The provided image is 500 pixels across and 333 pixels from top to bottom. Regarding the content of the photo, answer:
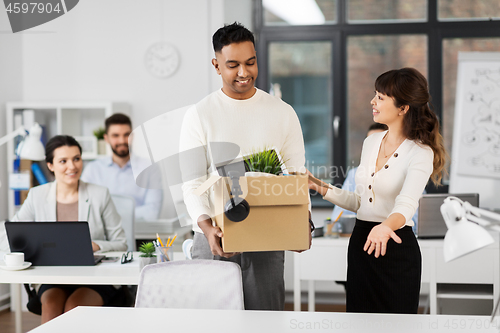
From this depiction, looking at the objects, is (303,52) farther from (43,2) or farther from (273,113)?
(273,113)

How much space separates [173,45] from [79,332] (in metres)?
3.14

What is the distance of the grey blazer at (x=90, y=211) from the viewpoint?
272 cm

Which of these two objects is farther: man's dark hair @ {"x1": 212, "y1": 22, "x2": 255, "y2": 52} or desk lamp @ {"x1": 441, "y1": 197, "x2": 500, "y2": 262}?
man's dark hair @ {"x1": 212, "y1": 22, "x2": 255, "y2": 52}

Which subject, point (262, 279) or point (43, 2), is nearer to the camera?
point (262, 279)

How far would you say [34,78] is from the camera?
418cm

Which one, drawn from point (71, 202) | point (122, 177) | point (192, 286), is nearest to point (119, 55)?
point (122, 177)

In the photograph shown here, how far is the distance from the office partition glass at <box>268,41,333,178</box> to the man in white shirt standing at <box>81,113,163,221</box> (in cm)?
139

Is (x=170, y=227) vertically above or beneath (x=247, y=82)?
beneath

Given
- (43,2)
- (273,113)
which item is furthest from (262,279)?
(43,2)

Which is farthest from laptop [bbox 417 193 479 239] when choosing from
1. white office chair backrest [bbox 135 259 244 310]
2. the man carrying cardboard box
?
white office chair backrest [bbox 135 259 244 310]

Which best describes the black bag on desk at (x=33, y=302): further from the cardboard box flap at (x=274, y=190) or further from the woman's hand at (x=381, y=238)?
the woman's hand at (x=381, y=238)

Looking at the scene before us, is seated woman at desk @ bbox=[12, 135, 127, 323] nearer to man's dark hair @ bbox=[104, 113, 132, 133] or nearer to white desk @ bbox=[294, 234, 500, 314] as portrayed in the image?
man's dark hair @ bbox=[104, 113, 132, 133]

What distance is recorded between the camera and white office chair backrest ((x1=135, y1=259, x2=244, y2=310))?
1634 millimetres


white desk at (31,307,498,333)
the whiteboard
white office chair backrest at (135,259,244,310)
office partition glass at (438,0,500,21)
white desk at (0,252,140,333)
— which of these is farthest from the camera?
office partition glass at (438,0,500,21)
